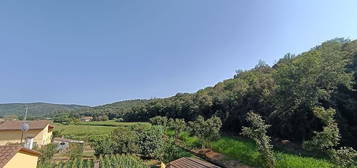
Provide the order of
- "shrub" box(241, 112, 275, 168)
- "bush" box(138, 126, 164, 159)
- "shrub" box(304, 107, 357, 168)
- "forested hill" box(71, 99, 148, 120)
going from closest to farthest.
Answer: "shrub" box(304, 107, 357, 168) < "shrub" box(241, 112, 275, 168) < "bush" box(138, 126, 164, 159) < "forested hill" box(71, 99, 148, 120)

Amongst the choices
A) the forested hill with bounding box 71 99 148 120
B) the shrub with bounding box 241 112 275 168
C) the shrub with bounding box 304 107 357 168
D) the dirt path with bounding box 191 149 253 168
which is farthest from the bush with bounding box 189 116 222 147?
the forested hill with bounding box 71 99 148 120

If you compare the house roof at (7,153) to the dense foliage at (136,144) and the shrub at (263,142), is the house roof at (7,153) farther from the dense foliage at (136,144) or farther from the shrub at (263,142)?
the dense foliage at (136,144)

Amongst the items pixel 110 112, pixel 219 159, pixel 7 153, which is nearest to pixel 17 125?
pixel 219 159

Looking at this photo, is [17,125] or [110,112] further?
[110,112]

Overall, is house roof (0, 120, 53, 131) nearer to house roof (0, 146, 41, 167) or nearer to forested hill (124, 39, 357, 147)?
house roof (0, 146, 41, 167)

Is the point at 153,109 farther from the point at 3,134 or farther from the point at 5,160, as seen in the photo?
the point at 5,160

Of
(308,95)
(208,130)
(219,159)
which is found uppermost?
(308,95)

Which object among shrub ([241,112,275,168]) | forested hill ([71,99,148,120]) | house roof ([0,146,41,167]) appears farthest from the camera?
forested hill ([71,99,148,120])

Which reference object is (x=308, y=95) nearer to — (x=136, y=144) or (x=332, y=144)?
(x=332, y=144)

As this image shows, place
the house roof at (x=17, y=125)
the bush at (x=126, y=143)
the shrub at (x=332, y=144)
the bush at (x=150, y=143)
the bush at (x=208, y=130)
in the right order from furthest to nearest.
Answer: the house roof at (x=17, y=125) < the bush at (x=208, y=130) < the bush at (x=126, y=143) < the bush at (x=150, y=143) < the shrub at (x=332, y=144)

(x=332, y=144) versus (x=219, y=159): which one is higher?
(x=332, y=144)

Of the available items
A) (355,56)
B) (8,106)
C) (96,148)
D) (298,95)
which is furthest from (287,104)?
(8,106)

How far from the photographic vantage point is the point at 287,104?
33344mm

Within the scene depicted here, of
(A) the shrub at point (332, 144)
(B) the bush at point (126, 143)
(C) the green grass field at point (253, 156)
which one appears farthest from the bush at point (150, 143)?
(A) the shrub at point (332, 144)
